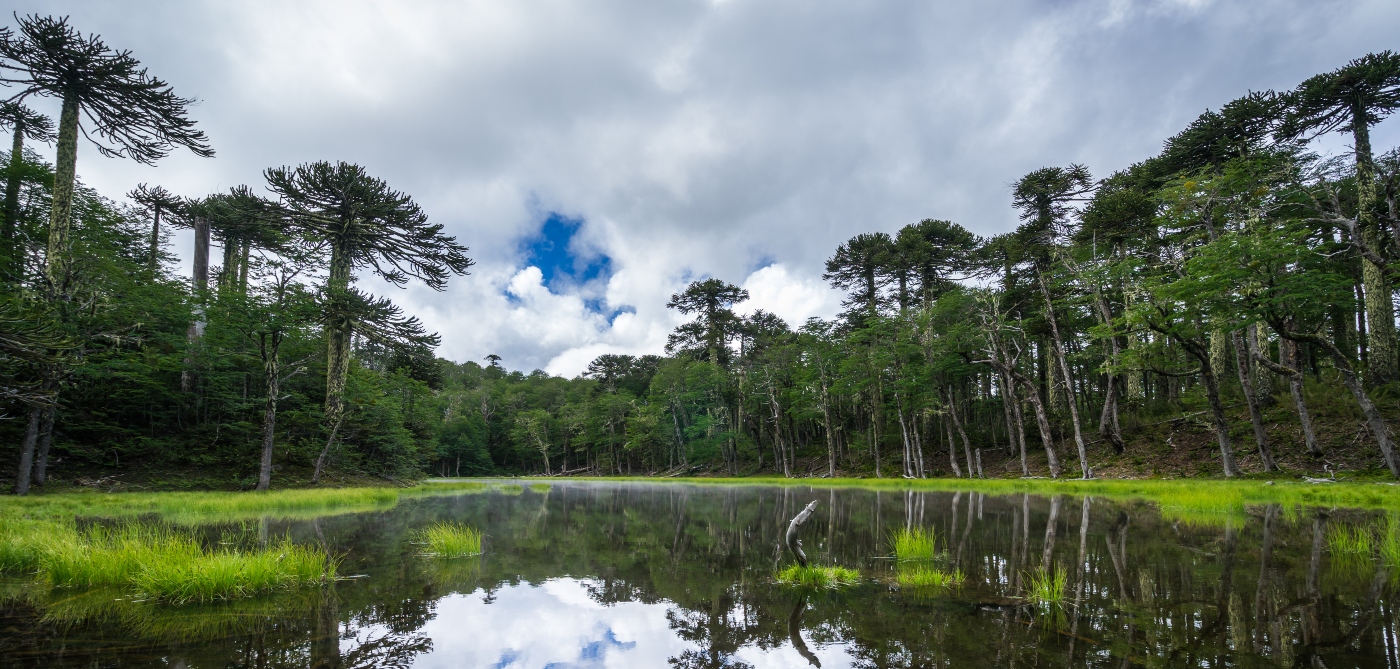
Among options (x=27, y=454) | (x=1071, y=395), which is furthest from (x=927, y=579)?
(x=27, y=454)

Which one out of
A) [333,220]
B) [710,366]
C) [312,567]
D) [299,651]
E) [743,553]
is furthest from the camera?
[710,366]

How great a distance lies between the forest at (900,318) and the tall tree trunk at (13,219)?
0.49 ft

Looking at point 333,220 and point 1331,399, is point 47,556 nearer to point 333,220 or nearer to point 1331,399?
point 333,220

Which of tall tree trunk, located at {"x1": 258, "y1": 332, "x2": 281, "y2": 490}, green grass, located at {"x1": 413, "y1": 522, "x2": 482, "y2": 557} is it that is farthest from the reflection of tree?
tall tree trunk, located at {"x1": 258, "y1": 332, "x2": 281, "y2": 490}

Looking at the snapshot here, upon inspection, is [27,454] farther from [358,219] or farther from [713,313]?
[713,313]

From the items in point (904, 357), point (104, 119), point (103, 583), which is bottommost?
point (103, 583)

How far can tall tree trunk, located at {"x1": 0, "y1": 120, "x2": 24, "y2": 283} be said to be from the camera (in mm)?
20070

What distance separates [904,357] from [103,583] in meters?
32.0

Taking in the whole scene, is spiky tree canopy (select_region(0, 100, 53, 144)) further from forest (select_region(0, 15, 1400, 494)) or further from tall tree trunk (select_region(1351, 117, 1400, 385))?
tall tree trunk (select_region(1351, 117, 1400, 385))

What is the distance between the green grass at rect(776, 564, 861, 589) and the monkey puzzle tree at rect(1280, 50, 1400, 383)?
22595 mm

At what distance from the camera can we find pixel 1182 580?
5734 mm

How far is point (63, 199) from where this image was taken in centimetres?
1820

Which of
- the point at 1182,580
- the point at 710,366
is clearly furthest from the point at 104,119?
the point at 710,366

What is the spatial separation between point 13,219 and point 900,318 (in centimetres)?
4107
